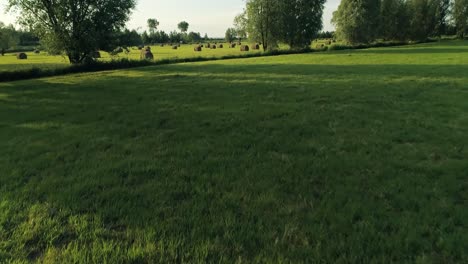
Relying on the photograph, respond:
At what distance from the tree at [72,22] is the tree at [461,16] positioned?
3229 inches

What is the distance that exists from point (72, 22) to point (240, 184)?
90.0 feet

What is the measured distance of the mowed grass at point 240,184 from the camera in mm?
3312

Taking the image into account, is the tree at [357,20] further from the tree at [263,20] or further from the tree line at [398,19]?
the tree at [263,20]

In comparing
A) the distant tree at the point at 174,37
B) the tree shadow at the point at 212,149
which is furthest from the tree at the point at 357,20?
the distant tree at the point at 174,37

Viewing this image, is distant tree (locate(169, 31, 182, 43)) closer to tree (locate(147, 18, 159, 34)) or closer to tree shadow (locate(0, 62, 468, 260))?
tree (locate(147, 18, 159, 34))

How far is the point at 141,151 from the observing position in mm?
6605

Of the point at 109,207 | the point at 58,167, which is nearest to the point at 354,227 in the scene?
the point at 109,207

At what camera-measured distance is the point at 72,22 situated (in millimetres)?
25938

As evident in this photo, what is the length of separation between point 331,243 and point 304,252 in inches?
14.1

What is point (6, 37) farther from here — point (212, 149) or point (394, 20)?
point (394, 20)

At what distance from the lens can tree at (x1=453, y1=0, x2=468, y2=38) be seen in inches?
2879

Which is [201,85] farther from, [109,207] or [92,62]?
[92,62]

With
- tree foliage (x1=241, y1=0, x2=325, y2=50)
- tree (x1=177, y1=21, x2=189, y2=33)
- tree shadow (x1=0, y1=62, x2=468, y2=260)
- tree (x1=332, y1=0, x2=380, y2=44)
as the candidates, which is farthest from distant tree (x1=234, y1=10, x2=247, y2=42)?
tree (x1=177, y1=21, x2=189, y2=33)

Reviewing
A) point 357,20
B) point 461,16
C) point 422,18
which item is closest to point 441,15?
Answer: point 461,16
